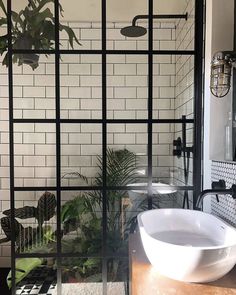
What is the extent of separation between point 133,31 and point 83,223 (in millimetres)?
1231

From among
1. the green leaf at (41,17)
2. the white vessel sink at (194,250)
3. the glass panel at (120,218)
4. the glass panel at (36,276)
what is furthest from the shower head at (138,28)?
the glass panel at (36,276)

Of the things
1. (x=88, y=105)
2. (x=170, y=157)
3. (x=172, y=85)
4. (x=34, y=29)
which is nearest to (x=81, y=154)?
(x=88, y=105)

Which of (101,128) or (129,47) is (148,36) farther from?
(101,128)

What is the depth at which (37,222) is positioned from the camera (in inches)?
71.6

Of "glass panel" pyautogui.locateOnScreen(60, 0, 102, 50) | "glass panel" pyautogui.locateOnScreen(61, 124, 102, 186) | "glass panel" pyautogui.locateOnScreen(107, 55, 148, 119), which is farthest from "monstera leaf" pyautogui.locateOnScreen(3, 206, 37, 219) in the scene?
"glass panel" pyautogui.locateOnScreen(60, 0, 102, 50)

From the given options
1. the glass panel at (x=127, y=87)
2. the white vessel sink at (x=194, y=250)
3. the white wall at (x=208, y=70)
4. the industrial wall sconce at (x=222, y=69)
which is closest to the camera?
the white vessel sink at (x=194, y=250)

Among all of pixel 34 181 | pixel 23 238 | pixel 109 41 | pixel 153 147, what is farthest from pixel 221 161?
pixel 23 238

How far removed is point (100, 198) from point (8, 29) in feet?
3.88

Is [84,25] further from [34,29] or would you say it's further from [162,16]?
[162,16]

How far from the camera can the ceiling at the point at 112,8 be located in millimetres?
1767

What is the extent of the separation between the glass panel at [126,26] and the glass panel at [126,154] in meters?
0.50

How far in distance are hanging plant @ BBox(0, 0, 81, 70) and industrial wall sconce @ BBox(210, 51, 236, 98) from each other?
843mm

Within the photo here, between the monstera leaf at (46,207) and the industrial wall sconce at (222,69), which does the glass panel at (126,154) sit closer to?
the monstera leaf at (46,207)

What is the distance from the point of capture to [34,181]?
5.91ft
